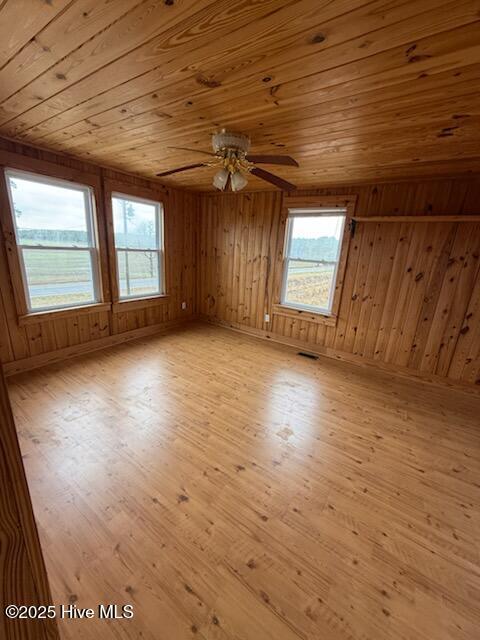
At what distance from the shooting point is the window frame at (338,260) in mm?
3551

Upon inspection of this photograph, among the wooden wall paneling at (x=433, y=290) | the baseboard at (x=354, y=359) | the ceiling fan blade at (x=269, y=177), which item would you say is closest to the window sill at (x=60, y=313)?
the baseboard at (x=354, y=359)

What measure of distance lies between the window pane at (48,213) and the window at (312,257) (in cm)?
286

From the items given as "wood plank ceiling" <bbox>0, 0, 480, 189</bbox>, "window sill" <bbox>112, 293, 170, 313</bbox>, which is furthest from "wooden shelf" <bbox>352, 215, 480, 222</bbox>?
"window sill" <bbox>112, 293, 170, 313</bbox>

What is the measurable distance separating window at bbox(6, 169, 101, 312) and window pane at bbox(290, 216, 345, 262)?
2.86m

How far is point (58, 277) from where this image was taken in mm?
3285

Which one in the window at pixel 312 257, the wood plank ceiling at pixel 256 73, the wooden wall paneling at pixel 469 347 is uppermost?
the wood plank ceiling at pixel 256 73

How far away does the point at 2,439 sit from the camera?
1.48 ft

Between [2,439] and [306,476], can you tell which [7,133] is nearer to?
[2,439]

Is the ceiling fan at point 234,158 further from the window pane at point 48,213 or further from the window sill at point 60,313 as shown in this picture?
the window sill at point 60,313

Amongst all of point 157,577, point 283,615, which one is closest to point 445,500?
point 283,615

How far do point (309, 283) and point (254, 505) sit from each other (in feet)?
10.4

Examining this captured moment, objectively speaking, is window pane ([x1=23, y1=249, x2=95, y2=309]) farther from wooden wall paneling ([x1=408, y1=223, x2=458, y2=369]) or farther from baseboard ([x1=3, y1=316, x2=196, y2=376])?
wooden wall paneling ([x1=408, y1=223, x2=458, y2=369])

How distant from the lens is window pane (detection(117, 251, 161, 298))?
3.99 meters

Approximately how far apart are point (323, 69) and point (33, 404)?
3345 mm
